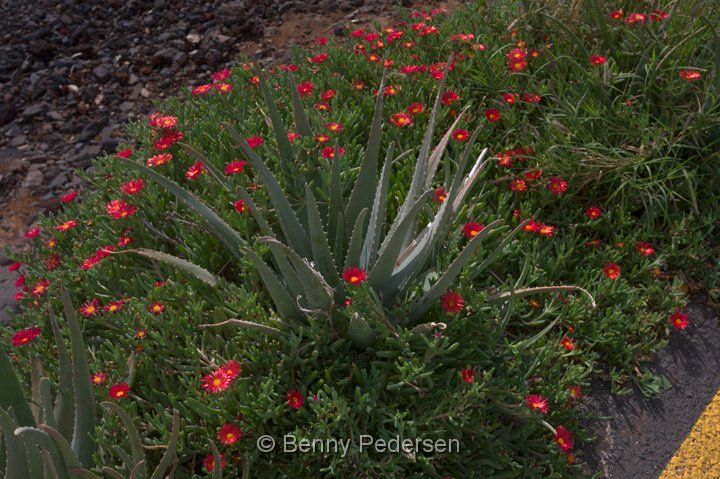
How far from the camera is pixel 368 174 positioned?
2.39 m

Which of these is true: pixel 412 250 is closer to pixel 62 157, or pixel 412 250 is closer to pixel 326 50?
pixel 326 50

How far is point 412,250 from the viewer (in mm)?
2402

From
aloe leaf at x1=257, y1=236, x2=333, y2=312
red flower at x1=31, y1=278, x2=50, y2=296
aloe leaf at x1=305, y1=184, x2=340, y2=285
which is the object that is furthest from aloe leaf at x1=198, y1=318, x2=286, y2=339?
red flower at x1=31, y1=278, x2=50, y2=296

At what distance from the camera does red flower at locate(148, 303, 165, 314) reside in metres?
2.36

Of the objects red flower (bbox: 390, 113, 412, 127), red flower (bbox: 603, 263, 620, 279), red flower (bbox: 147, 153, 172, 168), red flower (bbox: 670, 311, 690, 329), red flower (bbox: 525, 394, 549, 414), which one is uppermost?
red flower (bbox: 147, 153, 172, 168)

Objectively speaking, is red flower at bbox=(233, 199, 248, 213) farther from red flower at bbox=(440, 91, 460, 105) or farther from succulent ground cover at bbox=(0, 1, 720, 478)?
red flower at bbox=(440, 91, 460, 105)

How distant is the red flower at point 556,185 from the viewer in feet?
9.50

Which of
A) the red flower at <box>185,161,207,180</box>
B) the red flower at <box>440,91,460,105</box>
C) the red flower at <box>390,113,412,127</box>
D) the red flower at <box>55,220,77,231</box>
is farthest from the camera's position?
the red flower at <box>440,91,460,105</box>

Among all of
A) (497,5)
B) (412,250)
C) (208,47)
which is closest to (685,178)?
(412,250)

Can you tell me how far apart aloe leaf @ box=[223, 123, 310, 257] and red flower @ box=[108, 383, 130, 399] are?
0.67 meters

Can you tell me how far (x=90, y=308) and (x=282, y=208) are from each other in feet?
2.47

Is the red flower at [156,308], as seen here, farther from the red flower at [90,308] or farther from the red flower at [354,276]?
the red flower at [354,276]

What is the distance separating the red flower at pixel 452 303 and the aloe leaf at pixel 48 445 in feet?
3.70

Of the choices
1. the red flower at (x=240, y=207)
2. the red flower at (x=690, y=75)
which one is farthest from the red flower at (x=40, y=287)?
the red flower at (x=690, y=75)
